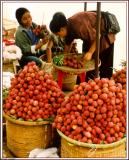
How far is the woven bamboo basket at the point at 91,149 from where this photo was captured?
2.44 meters

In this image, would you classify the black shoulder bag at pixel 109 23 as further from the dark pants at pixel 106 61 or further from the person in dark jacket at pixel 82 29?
the dark pants at pixel 106 61

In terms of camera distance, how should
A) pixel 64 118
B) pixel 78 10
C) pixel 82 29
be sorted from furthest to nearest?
pixel 78 10 → pixel 82 29 → pixel 64 118

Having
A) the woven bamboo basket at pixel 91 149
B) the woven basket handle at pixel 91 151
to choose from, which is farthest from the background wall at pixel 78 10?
the woven basket handle at pixel 91 151

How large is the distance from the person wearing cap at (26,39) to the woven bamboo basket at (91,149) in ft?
6.82

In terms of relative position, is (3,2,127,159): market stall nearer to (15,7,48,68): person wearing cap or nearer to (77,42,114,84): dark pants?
(77,42,114,84): dark pants

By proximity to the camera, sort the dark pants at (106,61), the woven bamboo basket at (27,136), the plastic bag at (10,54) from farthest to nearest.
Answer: the plastic bag at (10,54) < the dark pants at (106,61) < the woven bamboo basket at (27,136)

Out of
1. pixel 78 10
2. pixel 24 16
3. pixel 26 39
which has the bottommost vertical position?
pixel 26 39

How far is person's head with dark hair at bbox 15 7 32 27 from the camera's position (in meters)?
4.49

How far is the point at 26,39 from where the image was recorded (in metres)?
4.62

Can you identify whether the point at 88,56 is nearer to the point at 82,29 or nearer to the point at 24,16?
the point at 82,29

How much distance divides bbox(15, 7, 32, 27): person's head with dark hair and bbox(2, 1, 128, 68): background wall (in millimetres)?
690

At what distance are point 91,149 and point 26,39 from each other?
8.09 feet

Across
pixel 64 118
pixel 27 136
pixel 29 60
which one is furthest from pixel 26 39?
pixel 64 118

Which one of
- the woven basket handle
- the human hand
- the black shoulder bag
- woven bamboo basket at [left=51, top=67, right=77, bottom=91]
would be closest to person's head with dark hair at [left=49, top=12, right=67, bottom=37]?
the human hand
